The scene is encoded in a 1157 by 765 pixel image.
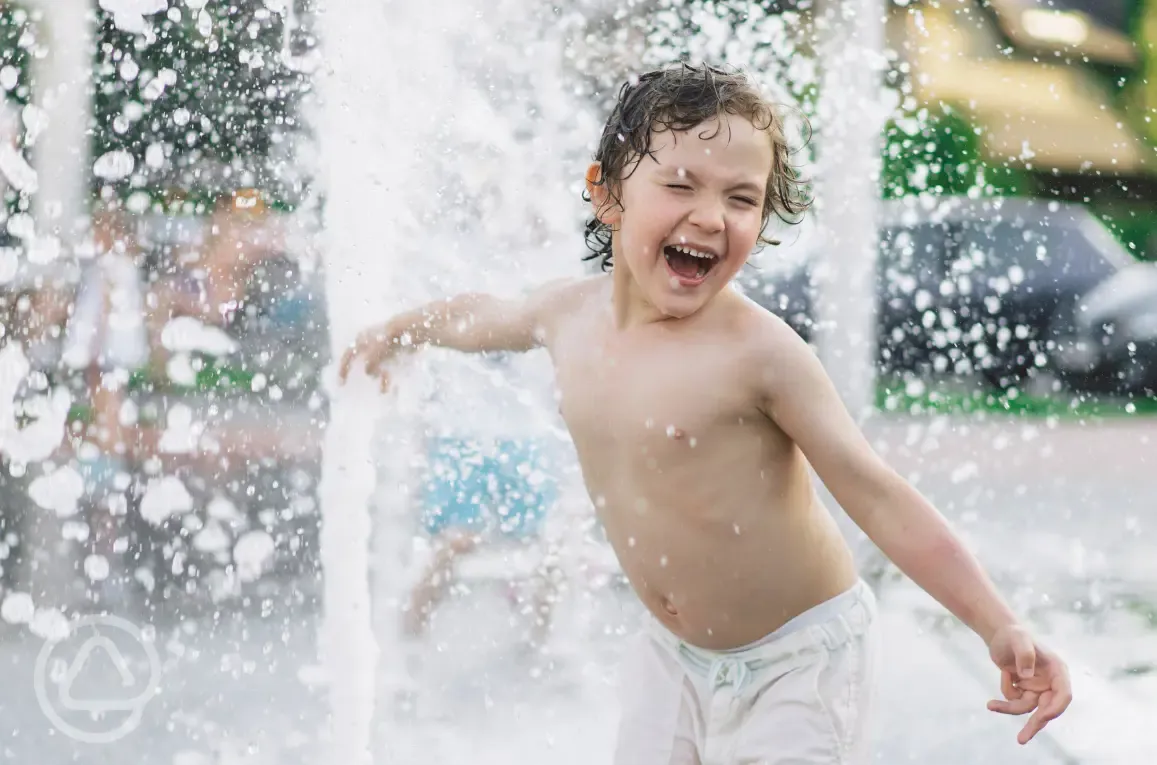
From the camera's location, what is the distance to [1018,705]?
52.4 inches

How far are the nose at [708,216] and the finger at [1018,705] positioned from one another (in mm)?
618

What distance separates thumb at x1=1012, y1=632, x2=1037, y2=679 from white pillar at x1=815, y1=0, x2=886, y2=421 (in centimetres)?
355

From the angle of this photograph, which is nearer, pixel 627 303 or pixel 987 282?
pixel 627 303

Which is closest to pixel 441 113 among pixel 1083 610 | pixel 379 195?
pixel 379 195

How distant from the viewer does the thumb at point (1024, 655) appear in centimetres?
131

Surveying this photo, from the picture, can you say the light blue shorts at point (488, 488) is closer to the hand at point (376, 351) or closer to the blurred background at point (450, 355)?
the blurred background at point (450, 355)

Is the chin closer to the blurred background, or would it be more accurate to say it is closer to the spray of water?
the blurred background

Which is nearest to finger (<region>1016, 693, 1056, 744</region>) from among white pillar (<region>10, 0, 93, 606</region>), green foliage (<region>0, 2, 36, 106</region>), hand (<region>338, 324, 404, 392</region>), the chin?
the chin

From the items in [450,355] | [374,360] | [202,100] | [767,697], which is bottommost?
[450,355]

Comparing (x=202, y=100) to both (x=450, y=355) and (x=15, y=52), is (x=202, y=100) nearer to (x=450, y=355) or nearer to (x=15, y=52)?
(x=15, y=52)

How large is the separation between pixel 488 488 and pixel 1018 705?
2562 millimetres

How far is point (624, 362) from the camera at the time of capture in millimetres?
1650

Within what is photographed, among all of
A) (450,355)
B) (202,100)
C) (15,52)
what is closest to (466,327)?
(450,355)

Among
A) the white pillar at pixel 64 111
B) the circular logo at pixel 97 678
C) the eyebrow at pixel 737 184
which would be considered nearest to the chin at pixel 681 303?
the eyebrow at pixel 737 184
